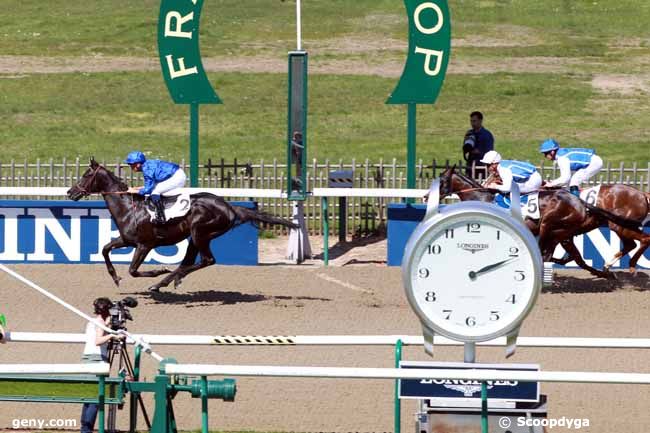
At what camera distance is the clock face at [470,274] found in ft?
25.3

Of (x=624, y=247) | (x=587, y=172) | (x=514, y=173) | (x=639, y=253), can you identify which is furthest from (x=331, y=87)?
(x=514, y=173)

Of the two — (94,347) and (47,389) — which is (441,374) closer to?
(47,389)

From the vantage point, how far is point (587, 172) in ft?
55.9

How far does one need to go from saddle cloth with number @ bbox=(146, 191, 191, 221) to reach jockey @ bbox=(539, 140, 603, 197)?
414 cm

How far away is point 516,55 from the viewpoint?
40.1 metres

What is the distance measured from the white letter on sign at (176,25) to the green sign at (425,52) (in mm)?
2723

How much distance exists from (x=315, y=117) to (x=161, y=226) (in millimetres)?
18109

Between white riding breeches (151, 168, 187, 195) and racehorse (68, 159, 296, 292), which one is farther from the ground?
white riding breeches (151, 168, 187, 195)

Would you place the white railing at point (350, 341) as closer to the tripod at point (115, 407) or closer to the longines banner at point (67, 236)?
the tripod at point (115, 407)

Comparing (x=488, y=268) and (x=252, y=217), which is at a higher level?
(x=488, y=268)

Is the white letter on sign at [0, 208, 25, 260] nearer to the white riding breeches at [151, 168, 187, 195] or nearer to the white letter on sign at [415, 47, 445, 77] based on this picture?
the white riding breeches at [151, 168, 187, 195]

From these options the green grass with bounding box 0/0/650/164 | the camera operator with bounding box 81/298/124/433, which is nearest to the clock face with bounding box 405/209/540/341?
the camera operator with bounding box 81/298/124/433

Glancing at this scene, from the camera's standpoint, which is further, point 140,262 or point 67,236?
point 67,236

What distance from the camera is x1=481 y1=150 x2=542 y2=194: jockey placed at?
643 inches
